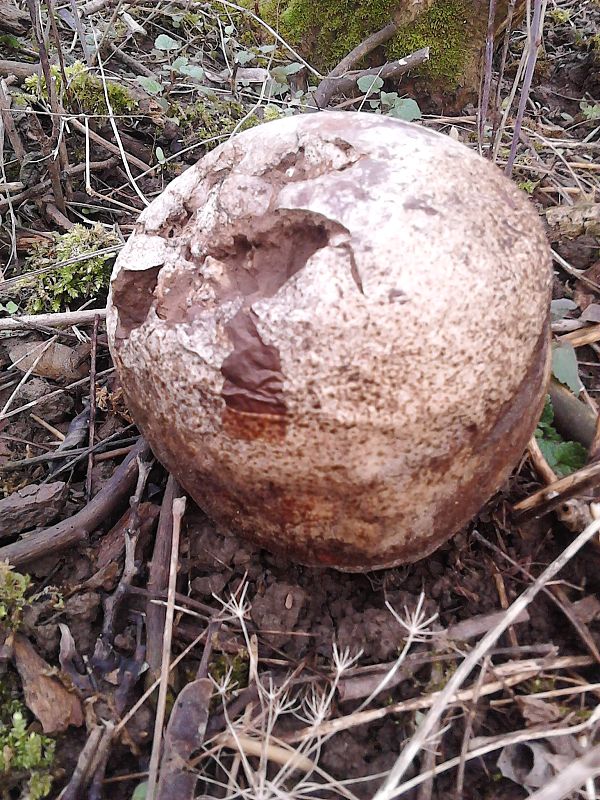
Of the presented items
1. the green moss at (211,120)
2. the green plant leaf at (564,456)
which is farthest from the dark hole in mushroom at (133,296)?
the green moss at (211,120)

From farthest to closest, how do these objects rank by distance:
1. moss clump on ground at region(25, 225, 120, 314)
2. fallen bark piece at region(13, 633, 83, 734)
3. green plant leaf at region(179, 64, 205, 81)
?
1. green plant leaf at region(179, 64, 205, 81)
2. moss clump on ground at region(25, 225, 120, 314)
3. fallen bark piece at region(13, 633, 83, 734)

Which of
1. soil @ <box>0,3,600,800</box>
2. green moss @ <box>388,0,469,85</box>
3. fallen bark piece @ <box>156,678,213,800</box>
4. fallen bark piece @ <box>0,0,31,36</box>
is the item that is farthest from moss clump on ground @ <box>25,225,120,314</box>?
green moss @ <box>388,0,469,85</box>

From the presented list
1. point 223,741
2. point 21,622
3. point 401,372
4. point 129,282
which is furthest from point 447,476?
point 21,622

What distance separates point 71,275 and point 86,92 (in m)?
1.08

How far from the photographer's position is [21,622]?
1.72m

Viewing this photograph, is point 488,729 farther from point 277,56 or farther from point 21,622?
point 277,56

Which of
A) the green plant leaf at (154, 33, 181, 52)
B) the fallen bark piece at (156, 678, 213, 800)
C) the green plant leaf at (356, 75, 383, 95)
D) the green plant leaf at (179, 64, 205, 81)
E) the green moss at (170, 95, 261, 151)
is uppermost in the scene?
the green plant leaf at (154, 33, 181, 52)

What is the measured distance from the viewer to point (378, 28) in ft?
11.3

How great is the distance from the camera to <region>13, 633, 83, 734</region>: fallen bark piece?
157cm

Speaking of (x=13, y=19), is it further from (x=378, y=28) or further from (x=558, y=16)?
(x=558, y=16)

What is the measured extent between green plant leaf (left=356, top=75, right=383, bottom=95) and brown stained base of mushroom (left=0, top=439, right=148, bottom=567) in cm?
218

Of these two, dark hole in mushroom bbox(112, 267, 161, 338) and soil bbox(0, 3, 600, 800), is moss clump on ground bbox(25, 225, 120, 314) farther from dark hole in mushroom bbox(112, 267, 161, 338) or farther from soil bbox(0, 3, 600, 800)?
dark hole in mushroom bbox(112, 267, 161, 338)

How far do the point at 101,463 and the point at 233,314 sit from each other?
3.27 ft

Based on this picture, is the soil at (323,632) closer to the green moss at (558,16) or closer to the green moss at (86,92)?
the green moss at (86,92)
